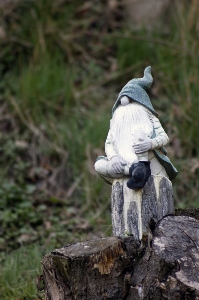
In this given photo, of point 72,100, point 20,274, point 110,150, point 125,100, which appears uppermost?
point 72,100

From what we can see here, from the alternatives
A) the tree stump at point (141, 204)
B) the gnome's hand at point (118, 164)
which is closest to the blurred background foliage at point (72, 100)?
the tree stump at point (141, 204)

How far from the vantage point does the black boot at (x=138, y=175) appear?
10.8 ft

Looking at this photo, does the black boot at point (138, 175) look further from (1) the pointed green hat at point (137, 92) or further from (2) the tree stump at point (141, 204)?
(1) the pointed green hat at point (137, 92)

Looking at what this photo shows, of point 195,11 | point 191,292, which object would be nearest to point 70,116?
point 195,11

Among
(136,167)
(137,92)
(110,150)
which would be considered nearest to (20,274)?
(110,150)

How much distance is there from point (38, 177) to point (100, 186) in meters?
0.82

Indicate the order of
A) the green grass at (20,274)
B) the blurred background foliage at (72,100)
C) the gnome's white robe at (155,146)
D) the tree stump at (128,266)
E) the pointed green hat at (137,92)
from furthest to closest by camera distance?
the blurred background foliage at (72,100)
the green grass at (20,274)
the pointed green hat at (137,92)
the gnome's white robe at (155,146)
the tree stump at (128,266)

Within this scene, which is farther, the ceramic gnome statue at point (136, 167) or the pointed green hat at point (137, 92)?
the pointed green hat at point (137, 92)

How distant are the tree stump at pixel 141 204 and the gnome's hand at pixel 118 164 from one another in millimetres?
76

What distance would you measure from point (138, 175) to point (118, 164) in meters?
0.14

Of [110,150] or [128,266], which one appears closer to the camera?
[128,266]

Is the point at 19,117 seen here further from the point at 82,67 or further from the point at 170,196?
the point at 170,196

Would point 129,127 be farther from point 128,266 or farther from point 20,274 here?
point 20,274

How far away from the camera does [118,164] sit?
3361 mm
